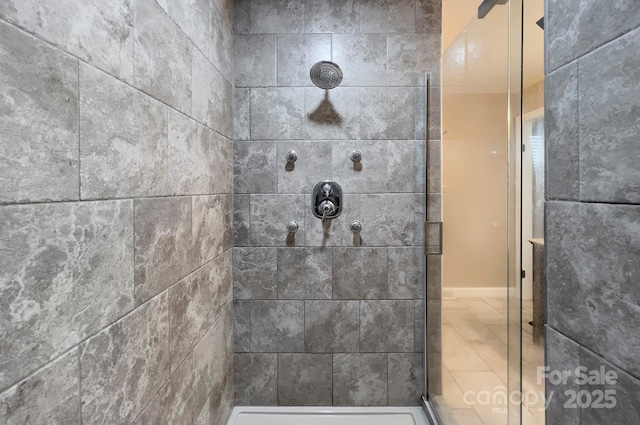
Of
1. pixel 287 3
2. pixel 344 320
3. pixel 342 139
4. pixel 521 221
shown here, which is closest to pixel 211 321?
pixel 344 320

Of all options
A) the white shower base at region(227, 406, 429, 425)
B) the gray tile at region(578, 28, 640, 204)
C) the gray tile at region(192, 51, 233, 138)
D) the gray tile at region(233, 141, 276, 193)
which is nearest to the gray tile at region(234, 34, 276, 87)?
the gray tile at region(192, 51, 233, 138)

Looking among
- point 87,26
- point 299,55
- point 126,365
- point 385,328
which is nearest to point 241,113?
point 299,55

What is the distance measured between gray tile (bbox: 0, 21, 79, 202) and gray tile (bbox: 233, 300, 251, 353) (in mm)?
1246

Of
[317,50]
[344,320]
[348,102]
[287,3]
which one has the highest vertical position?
[287,3]

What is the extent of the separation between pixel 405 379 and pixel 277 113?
5.33 ft

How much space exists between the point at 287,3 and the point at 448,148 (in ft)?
3.82

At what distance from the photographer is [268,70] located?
171 cm

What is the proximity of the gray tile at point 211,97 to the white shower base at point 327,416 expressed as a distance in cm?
150

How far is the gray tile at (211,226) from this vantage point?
4.11ft

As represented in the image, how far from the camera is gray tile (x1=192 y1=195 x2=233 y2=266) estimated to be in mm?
1253

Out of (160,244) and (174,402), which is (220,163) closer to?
(160,244)

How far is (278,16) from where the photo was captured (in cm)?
171

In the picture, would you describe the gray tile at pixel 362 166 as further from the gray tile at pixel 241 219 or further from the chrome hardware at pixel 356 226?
the gray tile at pixel 241 219

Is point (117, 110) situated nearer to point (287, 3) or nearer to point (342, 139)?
point (342, 139)
